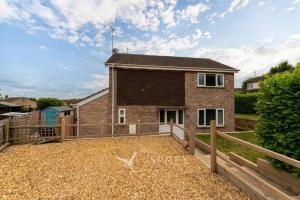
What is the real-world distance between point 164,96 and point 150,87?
1356 millimetres

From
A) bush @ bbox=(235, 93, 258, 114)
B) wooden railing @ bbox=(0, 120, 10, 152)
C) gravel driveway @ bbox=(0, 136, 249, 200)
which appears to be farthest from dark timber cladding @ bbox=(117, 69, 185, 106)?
bush @ bbox=(235, 93, 258, 114)

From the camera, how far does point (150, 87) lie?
13.9m

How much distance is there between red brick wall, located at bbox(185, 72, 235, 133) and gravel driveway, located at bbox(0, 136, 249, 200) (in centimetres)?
713

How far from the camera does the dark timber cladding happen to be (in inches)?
534

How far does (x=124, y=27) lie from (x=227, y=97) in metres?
12.0

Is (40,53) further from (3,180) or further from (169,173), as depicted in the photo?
(169,173)

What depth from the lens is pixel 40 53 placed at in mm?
18016

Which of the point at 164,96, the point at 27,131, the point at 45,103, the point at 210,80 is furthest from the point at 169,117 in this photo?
the point at 45,103

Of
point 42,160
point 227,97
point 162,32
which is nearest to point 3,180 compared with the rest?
point 42,160

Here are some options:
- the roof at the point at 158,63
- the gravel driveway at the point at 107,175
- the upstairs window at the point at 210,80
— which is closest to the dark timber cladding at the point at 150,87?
the roof at the point at 158,63

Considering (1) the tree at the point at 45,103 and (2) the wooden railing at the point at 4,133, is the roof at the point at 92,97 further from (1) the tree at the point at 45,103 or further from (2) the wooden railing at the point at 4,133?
(1) the tree at the point at 45,103

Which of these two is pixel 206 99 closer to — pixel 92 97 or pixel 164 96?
pixel 164 96

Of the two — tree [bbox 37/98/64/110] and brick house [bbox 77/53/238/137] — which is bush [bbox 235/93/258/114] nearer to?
brick house [bbox 77/53/238/137]

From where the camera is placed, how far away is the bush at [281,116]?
13.1 ft
